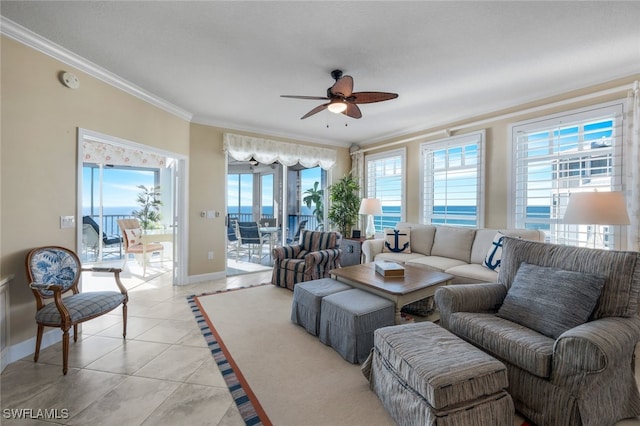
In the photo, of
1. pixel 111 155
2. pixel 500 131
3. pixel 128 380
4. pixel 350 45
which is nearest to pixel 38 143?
pixel 128 380

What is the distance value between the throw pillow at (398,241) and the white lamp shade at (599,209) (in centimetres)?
211

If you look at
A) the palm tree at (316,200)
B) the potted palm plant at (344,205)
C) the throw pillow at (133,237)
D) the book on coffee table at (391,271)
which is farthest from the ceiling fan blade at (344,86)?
the throw pillow at (133,237)

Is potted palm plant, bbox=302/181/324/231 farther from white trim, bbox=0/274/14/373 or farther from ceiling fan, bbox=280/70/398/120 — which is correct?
white trim, bbox=0/274/14/373

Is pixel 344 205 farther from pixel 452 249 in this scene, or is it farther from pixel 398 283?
pixel 398 283

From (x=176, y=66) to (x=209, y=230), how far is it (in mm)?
2562

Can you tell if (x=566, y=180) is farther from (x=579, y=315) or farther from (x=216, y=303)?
(x=216, y=303)

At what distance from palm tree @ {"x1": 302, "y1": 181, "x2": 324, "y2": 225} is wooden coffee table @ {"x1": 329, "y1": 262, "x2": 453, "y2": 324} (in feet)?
10.3

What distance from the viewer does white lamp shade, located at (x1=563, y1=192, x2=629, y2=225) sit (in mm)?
2348

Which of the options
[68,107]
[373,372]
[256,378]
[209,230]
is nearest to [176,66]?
[68,107]

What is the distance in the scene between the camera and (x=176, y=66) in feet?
9.19

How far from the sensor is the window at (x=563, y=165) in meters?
2.97

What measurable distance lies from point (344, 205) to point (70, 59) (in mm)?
4412

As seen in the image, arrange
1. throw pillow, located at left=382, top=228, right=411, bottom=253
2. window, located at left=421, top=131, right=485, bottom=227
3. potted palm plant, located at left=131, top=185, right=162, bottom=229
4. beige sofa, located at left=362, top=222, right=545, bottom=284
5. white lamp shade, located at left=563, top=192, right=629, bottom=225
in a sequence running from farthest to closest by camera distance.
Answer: potted palm plant, located at left=131, top=185, right=162, bottom=229, throw pillow, located at left=382, top=228, right=411, bottom=253, window, located at left=421, top=131, right=485, bottom=227, beige sofa, located at left=362, top=222, right=545, bottom=284, white lamp shade, located at left=563, top=192, right=629, bottom=225

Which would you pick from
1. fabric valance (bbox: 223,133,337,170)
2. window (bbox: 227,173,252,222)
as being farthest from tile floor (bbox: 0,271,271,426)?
window (bbox: 227,173,252,222)
